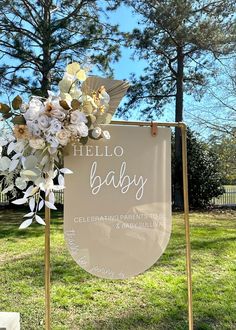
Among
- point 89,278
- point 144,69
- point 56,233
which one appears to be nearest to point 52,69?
point 144,69

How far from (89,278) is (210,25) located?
9.40 m

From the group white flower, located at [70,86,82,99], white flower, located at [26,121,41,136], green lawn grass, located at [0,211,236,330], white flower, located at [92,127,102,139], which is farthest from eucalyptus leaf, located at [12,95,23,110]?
green lawn grass, located at [0,211,236,330]

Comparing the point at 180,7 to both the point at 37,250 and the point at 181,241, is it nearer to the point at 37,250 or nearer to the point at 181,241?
the point at 181,241

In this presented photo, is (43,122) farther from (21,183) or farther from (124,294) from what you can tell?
(124,294)

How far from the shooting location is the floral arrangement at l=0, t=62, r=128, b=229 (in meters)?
1.65

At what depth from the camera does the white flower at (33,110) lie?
1.65 metres

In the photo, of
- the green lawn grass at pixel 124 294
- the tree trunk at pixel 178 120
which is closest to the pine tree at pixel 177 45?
the tree trunk at pixel 178 120

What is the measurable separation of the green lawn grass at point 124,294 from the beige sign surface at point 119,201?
974mm

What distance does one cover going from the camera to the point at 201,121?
1216cm

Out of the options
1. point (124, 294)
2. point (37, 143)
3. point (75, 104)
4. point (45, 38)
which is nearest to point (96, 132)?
point (75, 104)

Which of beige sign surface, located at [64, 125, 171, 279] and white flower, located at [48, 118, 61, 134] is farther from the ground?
white flower, located at [48, 118, 61, 134]

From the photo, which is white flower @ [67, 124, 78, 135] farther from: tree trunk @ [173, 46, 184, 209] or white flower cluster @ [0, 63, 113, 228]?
tree trunk @ [173, 46, 184, 209]

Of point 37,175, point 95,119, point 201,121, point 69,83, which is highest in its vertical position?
point 201,121

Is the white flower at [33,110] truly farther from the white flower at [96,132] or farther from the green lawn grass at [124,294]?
the green lawn grass at [124,294]
